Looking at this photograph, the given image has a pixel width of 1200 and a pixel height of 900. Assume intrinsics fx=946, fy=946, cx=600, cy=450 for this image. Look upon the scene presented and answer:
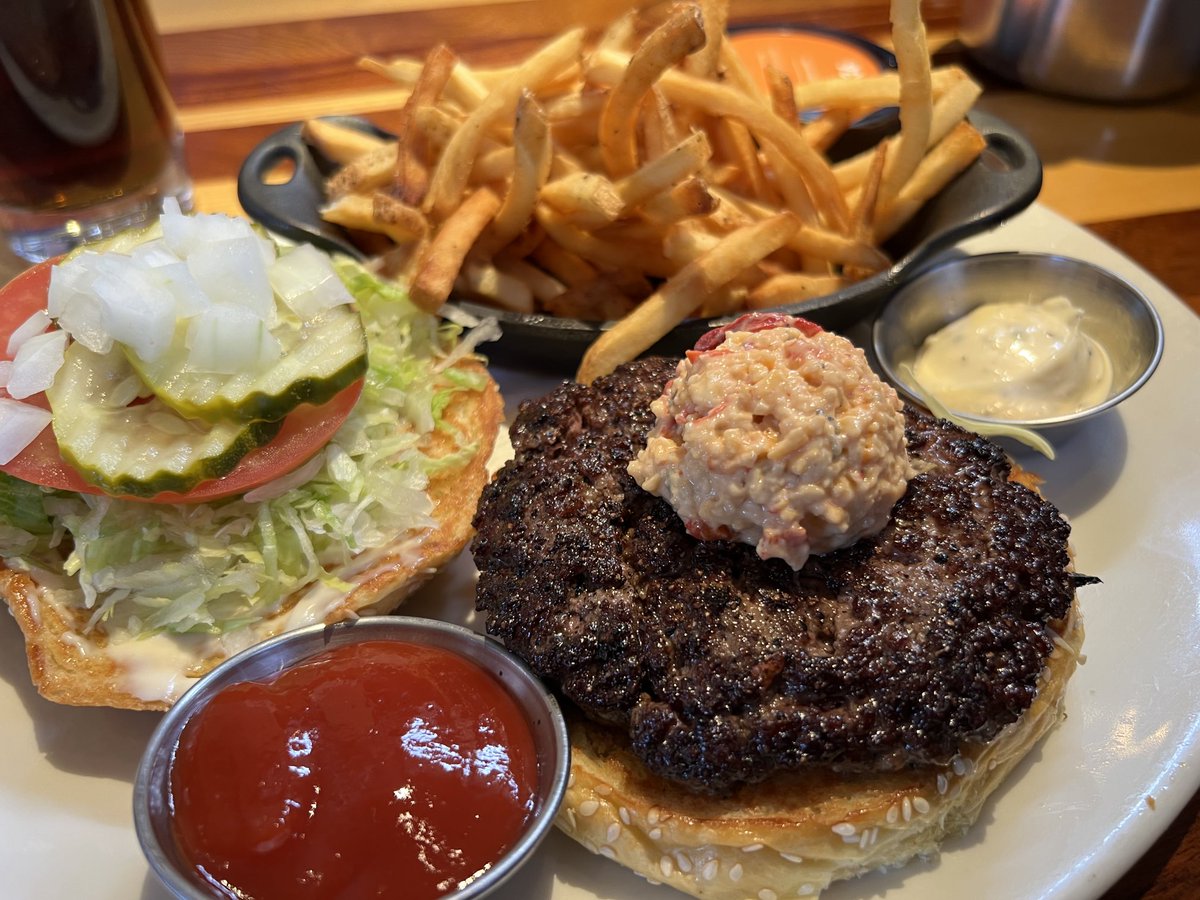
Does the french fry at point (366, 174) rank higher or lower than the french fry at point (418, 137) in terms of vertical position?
lower

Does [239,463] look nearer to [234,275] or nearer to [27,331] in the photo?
[234,275]

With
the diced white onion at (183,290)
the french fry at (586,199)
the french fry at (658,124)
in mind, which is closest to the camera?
the diced white onion at (183,290)

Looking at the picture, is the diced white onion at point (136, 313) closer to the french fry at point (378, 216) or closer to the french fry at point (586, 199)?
the french fry at point (378, 216)

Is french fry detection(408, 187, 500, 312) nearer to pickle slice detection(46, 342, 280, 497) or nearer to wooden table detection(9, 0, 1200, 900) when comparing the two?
pickle slice detection(46, 342, 280, 497)

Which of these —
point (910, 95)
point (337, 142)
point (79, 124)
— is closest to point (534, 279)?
point (337, 142)

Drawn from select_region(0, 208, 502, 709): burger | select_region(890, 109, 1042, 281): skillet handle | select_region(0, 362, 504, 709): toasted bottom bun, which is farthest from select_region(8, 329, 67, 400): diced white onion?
select_region(890, 109, 1042, 281): skillet handle

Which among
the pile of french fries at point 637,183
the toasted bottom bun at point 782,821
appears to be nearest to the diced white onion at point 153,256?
the pile of french fries at point 637,183
